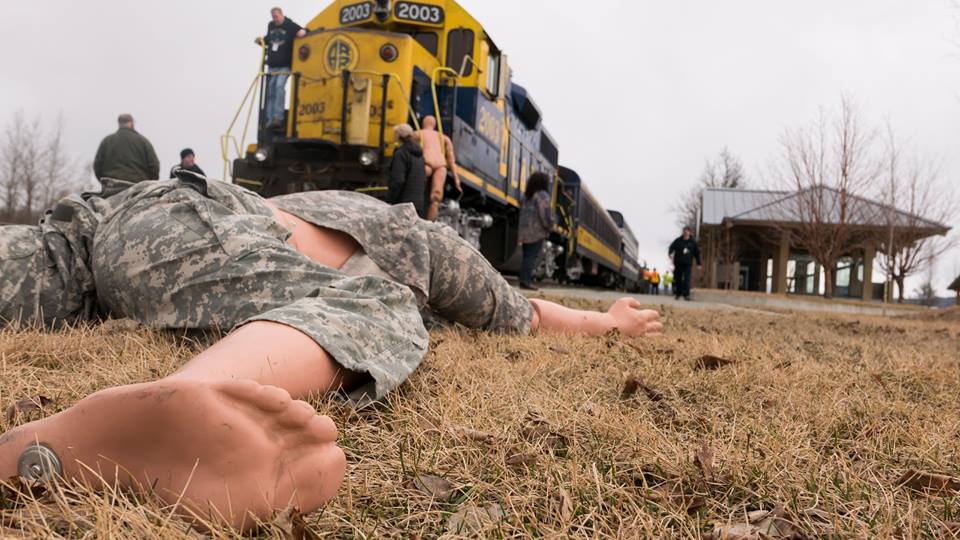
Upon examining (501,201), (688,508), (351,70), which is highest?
(351,70)

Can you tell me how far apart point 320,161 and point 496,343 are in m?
5.78

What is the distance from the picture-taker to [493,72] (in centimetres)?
921

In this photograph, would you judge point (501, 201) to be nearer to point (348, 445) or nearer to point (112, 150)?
point (112, 150)

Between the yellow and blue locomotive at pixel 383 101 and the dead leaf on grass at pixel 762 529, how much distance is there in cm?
692

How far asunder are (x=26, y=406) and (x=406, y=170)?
5924 mm

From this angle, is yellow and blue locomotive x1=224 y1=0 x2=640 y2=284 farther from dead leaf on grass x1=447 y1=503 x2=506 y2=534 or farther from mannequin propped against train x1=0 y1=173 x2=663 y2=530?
dead leaf on grass x1=447 y1=503 x2=506 y2=534

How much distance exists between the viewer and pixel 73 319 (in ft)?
7.70

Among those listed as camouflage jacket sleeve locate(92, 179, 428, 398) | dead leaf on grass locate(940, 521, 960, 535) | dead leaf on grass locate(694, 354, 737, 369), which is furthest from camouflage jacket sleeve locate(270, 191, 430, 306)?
dead leaf on grass locate(940, 521, 960, 535)

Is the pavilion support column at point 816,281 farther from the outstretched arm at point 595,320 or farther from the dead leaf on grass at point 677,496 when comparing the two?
the dead leaf on grass at point 677,496

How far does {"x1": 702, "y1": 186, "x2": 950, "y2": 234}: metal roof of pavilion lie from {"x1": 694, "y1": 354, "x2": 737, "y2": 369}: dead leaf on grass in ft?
52.6

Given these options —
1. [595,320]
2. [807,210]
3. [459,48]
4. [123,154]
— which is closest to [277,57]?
[459,48]

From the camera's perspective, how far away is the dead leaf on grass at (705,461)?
1218 millimetres

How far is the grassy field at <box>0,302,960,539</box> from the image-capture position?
1.00m

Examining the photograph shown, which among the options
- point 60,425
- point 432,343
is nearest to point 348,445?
point 60,425
